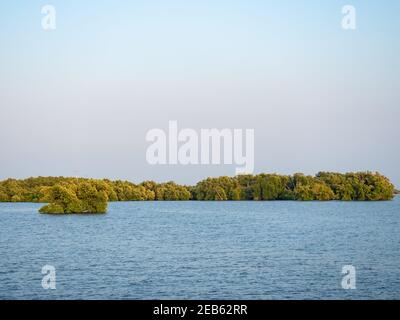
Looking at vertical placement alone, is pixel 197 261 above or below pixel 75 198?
below

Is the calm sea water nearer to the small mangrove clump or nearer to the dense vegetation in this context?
the small mangrove clump

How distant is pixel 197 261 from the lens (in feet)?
151

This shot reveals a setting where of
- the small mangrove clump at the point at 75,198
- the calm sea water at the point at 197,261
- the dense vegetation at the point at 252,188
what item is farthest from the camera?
the dense vegetation at the point at 252,188

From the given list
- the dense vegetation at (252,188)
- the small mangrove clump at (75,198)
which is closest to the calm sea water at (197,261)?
the small mangrove clump at (75,198)

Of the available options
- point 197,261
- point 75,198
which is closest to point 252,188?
point 75,198

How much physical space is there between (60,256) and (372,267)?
86.0 ft

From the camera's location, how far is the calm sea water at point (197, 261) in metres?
33.0

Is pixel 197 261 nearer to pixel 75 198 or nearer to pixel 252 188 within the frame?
pixel 75 198

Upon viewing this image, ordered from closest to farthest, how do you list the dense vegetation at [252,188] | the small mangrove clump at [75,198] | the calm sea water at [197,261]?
the calm sea water at [197,261] → the small mangrove clump at [75,198] → the dense vegetation at [252,188]

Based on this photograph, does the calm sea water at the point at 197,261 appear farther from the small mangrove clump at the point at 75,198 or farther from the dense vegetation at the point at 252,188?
the dense vegetation at the point at 252,188

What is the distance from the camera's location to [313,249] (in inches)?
2199
